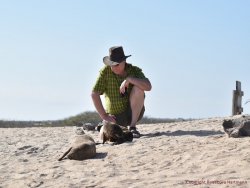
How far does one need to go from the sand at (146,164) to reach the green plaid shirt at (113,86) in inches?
23.4

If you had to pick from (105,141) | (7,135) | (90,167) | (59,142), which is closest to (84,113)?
(7,135)

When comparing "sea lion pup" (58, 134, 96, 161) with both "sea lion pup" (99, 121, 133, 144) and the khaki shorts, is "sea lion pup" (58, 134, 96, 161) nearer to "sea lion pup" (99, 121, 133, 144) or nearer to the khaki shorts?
"sea lion pup" (99, 121, 133, 144)

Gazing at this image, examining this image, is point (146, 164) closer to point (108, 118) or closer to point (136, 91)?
point (136, 91)

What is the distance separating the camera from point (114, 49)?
8.86m

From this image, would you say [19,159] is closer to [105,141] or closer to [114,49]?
[105,141]

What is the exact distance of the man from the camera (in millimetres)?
8828

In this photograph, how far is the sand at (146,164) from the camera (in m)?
6.00

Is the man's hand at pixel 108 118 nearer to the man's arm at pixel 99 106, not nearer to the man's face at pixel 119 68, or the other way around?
the man's arm at pixel 99 106

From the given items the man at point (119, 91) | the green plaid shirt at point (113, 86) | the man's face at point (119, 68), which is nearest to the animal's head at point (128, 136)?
the man at point (119, 91)

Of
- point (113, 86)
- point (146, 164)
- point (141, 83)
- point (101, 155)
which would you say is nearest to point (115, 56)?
point (113, 86)

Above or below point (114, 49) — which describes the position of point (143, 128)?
below

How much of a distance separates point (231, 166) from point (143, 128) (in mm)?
5024

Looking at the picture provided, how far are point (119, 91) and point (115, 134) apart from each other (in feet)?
2.73

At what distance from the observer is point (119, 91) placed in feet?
29.7
